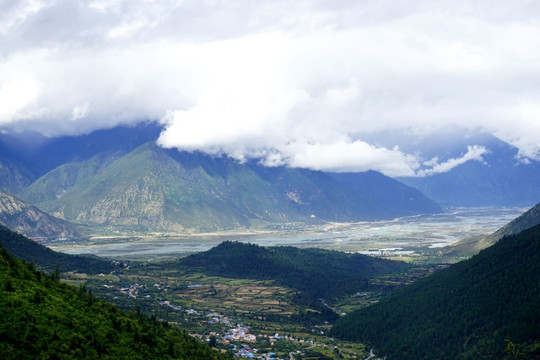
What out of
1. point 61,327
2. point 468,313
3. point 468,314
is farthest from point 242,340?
point 61,327

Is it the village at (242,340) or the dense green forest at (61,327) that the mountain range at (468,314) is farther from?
the dense green forest at (61,327)

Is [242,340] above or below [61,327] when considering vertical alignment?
below

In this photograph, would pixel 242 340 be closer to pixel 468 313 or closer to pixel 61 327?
pixel 468 313

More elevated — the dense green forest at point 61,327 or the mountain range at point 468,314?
the dense green forest at point 61,327

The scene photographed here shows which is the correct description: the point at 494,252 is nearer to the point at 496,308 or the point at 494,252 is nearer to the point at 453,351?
the point at 496,308

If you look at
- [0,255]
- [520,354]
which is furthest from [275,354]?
[0,255]

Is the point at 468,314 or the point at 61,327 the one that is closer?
the point at 61,327

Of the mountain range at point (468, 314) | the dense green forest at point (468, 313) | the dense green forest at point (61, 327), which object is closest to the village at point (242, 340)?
the dense green forest at point (468, 313)
